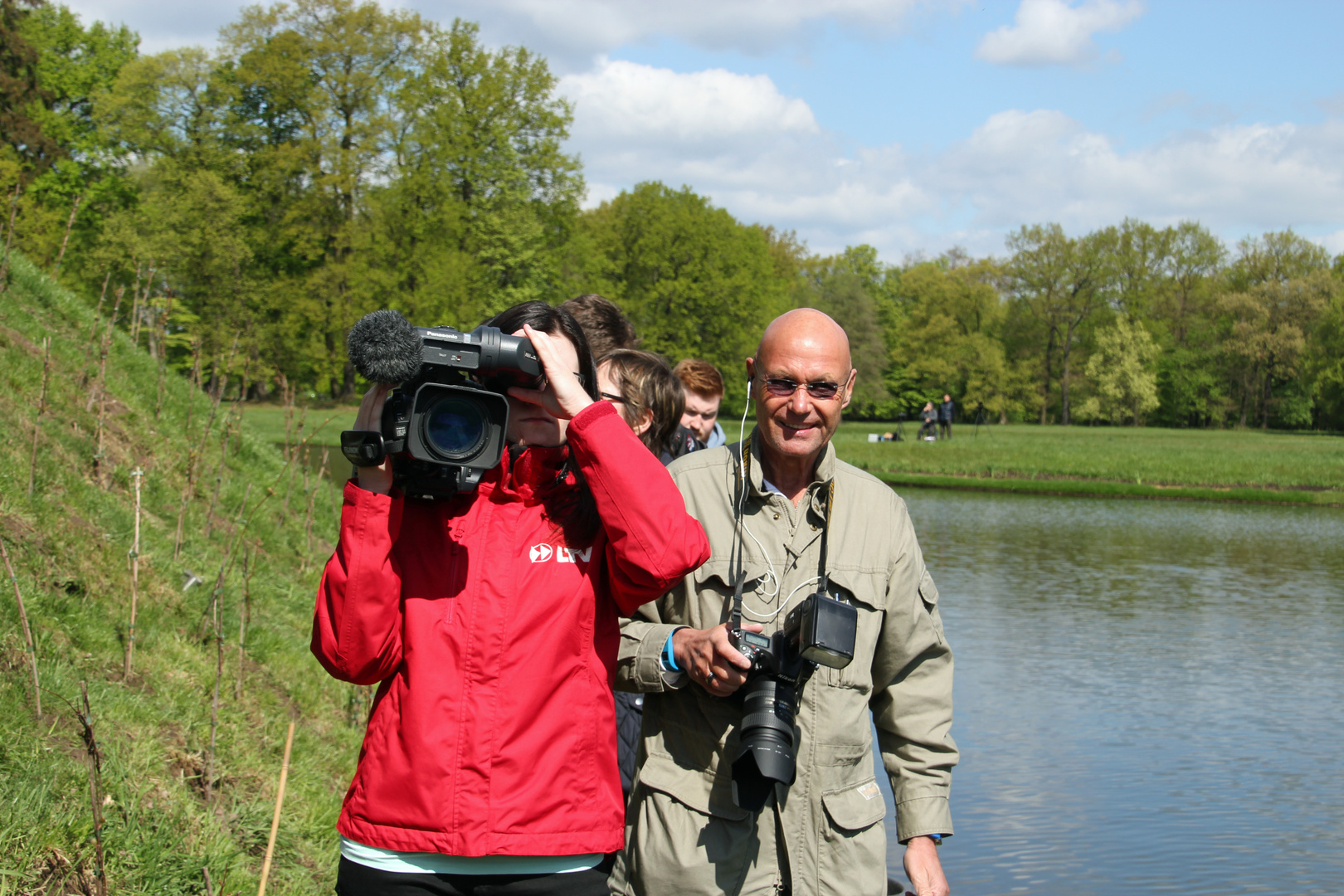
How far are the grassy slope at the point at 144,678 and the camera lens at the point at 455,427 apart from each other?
1993 mm

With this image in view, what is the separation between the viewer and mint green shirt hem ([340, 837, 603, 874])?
217 centimetres

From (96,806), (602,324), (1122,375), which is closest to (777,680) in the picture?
(96,806)

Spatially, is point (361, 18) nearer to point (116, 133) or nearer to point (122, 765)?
point (116, 133)

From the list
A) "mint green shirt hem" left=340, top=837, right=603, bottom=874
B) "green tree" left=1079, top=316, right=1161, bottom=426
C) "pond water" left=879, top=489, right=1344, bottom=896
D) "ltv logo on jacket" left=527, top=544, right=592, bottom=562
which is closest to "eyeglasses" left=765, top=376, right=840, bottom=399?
"ltv logo on jacket" left=527, top=544, right=592, bottom=562

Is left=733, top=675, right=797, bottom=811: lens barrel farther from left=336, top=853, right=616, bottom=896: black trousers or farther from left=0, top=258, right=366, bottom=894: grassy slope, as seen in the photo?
left=0, top=258, right=366, bottom=894: grassy slope

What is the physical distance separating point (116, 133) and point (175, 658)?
4397 centimetres

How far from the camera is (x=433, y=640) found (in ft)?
7.42

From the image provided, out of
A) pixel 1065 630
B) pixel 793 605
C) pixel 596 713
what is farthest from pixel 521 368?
pixel 1065 630

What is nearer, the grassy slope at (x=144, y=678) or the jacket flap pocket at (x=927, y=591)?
the jacket flap pocket at (x=927, y=591)

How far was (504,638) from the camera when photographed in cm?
226

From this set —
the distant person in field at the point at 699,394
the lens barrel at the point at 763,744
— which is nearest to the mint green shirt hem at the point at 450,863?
the lens barrel at the point at 763,744

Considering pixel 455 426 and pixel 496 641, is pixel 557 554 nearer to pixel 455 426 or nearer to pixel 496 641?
pixel 496 641

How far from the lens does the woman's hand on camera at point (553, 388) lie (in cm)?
232

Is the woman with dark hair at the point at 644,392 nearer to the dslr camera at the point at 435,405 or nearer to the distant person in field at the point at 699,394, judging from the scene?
the dslr camera at the point at 435,405
